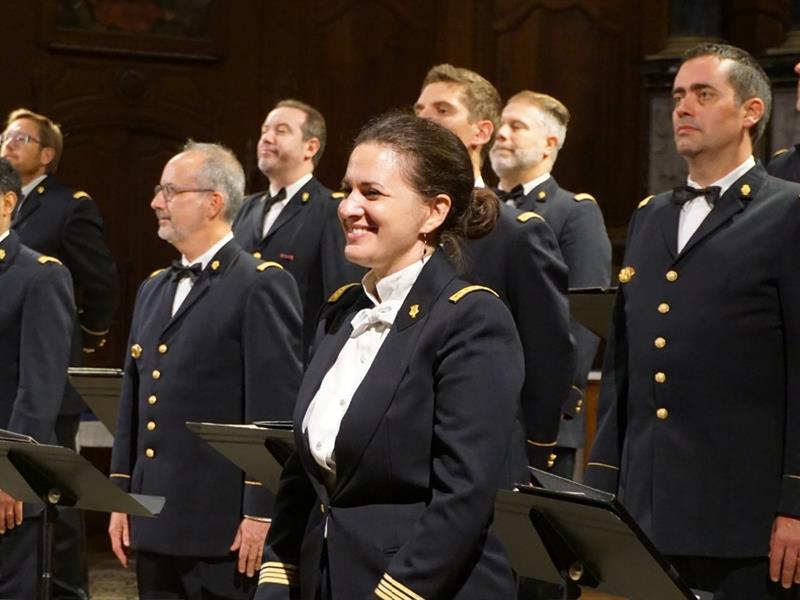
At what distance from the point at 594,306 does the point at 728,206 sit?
3.00 ft

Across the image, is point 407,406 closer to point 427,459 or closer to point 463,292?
point 427,459

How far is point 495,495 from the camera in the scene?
261cm

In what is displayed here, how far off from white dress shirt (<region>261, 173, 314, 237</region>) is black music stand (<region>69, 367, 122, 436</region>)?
121cm

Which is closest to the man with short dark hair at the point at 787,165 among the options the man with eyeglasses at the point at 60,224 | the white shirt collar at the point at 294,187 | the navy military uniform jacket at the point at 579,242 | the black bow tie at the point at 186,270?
the navy military uniform jacket at the point at 579,242

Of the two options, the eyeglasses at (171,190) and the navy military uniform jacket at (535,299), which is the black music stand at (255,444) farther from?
the eyeglasses at (171,190)

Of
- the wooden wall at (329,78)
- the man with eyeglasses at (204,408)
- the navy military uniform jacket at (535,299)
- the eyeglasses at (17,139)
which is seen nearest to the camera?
the navy military uniform jacket at (535,299)

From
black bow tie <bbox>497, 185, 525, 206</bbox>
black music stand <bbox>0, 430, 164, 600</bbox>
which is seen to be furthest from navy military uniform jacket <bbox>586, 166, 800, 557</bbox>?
black bow tie <bbox>497, 185, 525, 206</bbox>

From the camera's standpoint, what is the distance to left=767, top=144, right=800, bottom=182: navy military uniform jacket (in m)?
4.40

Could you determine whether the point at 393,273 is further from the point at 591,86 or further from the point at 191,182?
the point at 591,86

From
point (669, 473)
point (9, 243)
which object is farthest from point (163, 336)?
point (669, 473)

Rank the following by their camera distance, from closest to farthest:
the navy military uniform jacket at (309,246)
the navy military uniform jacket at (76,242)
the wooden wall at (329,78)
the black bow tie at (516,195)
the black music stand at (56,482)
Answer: the black music stand at (56,482) → the navy military uniform jacket at (309,246) → the black bow tie at (516,195) → the navy military uniform jacket at (76,242) → the wooden wall at (329,78)

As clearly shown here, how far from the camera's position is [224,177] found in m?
4.47

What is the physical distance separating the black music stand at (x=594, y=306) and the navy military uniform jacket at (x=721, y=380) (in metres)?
0.76

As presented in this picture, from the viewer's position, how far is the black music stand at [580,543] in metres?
2.67
